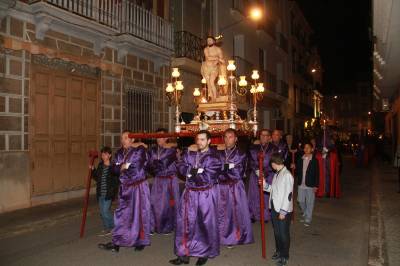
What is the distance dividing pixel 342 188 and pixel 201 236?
945 centimetres

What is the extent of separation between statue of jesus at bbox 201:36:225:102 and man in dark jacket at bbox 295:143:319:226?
2.38 metres

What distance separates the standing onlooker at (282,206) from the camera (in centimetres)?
523

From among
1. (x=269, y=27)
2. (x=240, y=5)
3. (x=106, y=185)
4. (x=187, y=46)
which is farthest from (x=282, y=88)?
(x=106, y=185)

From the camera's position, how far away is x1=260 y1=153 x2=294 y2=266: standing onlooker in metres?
5.23

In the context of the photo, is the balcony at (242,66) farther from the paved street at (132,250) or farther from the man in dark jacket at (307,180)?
Result: the man in dark jacket at (307,180)

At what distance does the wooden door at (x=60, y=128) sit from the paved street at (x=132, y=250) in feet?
3.64

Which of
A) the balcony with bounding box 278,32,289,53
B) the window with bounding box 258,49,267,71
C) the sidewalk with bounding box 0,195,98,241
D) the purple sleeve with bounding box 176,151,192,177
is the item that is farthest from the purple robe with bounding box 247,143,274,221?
the balcony with bounding box 278,32,289,53

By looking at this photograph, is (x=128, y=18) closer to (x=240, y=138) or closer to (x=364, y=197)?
(x=240, y=138)

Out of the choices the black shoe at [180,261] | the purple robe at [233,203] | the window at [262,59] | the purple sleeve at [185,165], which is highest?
the window at [262,59]

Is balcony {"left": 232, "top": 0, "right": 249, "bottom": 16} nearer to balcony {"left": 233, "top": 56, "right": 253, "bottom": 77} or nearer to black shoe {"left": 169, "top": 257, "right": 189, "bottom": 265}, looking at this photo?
balcony {"left": 233, "top": 56, "right": 253, "bottom": 77}

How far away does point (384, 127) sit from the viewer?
33.2 meters

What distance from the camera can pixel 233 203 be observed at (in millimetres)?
6273

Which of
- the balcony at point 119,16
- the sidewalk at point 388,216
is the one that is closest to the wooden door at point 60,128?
the balcony at point 119,16

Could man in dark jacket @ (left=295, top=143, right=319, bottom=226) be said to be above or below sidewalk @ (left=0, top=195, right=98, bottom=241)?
above
